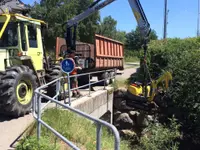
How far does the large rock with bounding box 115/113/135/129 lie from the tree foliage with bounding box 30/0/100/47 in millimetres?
28116

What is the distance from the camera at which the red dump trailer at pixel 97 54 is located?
1414cm

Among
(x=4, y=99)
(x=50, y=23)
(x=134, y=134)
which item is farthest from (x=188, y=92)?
(x=50, y=23)

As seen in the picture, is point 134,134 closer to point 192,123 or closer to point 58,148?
point 192,123

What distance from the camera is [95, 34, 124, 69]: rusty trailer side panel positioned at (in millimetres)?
14083

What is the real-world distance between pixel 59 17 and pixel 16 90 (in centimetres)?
3667

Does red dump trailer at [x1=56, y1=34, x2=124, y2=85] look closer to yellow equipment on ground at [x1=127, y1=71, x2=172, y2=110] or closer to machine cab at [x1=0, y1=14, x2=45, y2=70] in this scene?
yellow equipment on ground at [x1=127, y1=71, x2=172, y2=110]

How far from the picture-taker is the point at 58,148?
546 cm

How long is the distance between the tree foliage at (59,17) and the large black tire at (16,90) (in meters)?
32.9

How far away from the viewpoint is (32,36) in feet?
31.9

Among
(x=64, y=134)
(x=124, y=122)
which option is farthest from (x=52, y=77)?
(x=124, y=122)

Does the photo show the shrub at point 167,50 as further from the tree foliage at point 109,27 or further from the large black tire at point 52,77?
the tree foliage at point 109,27

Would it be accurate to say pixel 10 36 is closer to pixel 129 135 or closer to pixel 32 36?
pixel 32 36

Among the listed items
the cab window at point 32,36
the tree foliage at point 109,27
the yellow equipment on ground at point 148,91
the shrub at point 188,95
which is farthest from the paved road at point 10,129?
the tree foliage at point 109,27

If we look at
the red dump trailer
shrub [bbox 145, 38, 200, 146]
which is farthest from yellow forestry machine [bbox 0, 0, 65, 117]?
shrub [bbox 145, 38, 200, 146]
